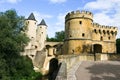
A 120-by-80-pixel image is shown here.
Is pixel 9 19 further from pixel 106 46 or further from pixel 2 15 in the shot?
pixel 106 46

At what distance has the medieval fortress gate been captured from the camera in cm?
3731

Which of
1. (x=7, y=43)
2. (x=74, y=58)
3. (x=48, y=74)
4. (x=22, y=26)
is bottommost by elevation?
(x=48, y=74)

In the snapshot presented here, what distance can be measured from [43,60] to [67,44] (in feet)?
17.1

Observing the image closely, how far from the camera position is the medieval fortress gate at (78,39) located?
37312 mm

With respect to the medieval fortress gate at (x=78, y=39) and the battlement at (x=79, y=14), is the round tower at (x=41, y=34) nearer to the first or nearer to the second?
the medieval fortress gate at (x=78, y=39)

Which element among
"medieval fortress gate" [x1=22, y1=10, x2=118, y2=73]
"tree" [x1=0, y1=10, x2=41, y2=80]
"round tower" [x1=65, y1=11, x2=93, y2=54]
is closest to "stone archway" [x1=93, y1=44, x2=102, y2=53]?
"medieval fortress gate" [x1=22, y1=10, x2=118, y2=73]

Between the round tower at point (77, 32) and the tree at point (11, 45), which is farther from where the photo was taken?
the round tower at point (77, 32)

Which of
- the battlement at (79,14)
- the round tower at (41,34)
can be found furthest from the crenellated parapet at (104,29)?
the round tower at (41,34)

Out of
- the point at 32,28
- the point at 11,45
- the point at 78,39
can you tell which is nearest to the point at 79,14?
the point at 78,39

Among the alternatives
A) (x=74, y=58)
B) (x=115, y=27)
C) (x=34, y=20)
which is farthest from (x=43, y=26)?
(x=74, y=58)

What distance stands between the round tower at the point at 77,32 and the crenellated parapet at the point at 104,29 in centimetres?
297

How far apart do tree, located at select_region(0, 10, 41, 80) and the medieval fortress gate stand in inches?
379

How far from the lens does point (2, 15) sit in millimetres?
24328

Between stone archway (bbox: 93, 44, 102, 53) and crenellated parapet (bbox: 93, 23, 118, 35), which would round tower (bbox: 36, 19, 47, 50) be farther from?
crenellated parapet (bbox: 93, 23, 118, 35)
